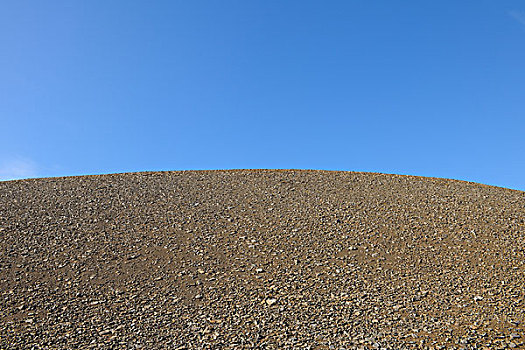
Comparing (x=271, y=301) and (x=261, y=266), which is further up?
(x=261, y=266)

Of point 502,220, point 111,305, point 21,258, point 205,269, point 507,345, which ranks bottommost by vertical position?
point 507,345

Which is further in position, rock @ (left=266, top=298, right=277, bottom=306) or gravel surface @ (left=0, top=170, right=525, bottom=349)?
rock @ (left=266, top=298, right=277, bottom=306)

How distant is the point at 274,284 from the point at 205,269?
1.06 metres

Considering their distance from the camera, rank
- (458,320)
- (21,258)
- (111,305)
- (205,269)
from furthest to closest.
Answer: (21,258) < (205,269) < (111,305) < (458,320)

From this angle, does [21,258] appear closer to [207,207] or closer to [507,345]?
[207,207]

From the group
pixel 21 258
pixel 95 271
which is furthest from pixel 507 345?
pixel 21 258

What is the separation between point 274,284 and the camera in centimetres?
577

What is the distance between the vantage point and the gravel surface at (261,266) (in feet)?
15.9

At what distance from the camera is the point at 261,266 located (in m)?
6.26

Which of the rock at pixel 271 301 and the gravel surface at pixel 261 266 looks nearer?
the gravel surface at pixel 261 266

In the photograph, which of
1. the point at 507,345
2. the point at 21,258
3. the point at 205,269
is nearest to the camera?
the point at 507,345

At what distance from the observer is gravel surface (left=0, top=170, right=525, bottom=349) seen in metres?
4.84

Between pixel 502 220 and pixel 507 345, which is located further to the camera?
pixel 502 220

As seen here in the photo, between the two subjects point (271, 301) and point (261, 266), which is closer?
point (271, 301)
